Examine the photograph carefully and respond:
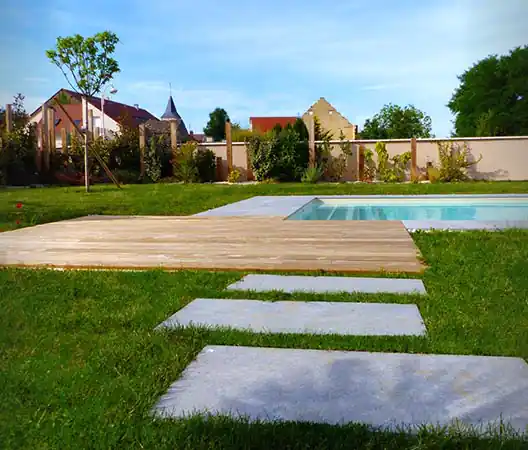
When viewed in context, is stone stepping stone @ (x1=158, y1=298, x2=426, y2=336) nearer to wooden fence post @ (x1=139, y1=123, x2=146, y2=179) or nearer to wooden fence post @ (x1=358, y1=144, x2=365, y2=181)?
wooden fence post @ (x1=358, y1=144, x2=365, y2=181)

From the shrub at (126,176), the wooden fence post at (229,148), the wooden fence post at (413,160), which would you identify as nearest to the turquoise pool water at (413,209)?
the wooden fence post at (413,160)

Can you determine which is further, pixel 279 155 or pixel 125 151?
pixel 125 151

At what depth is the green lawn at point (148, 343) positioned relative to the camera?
55.3 inches

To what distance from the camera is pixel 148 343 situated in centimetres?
221

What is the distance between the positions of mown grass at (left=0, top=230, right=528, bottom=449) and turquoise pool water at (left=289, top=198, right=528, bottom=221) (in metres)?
3.98

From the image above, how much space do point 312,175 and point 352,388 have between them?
14.3 metres

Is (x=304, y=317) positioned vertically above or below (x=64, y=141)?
below

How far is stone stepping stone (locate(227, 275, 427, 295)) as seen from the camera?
10.2 ft

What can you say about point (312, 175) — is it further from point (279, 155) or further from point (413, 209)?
point (413, 209)

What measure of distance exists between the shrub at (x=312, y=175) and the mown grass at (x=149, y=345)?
11893 millimetres

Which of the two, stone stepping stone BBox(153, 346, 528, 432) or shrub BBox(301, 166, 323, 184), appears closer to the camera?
stone stepping stone BBox(153, 346, 528, 432)

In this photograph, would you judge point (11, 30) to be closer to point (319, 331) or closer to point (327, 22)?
point (327, 22)

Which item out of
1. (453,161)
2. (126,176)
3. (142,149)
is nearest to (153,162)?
(142,149)

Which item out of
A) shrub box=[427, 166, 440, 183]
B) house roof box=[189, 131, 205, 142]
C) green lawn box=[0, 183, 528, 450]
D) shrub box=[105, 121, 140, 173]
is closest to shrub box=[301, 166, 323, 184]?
shrub box=[427, 166, 440, 183]
